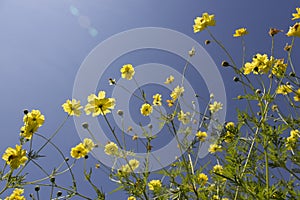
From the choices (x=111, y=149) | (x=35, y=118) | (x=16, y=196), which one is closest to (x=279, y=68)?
(x=111, y=149)

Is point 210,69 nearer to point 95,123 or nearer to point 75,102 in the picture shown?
point 95,123

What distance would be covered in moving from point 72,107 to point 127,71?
0.66 metres

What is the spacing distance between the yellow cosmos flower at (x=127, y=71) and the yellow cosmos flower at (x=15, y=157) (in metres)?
1.15

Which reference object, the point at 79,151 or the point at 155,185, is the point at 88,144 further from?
the point at 155,185

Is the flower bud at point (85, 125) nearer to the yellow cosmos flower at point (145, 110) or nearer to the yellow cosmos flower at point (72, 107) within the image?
the yellow cosmos flower at point (72, 107)

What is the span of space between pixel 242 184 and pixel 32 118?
1.35 m

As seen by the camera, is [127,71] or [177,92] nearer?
[127,71]

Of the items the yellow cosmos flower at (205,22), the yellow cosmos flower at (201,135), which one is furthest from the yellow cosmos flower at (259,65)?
the yellow cosmos flower at (201,135)

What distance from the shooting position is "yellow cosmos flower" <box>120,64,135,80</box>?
301 cm

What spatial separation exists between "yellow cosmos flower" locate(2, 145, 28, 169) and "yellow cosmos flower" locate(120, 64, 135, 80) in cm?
115

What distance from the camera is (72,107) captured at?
2566 mm

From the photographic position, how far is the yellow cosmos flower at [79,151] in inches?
108

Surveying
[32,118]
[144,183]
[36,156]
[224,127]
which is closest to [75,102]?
[32,118]

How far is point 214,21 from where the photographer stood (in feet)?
8.35
